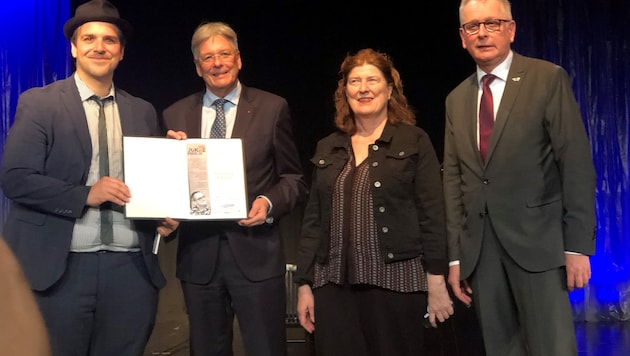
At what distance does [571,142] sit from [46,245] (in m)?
1.66

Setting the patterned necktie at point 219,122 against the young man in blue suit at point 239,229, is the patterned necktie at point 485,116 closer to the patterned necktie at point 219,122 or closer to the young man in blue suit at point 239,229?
the young man in blue suit at point 239,229

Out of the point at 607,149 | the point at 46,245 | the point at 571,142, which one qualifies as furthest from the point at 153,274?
the point at 607,149

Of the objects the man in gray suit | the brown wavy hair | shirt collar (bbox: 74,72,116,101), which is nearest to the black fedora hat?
shirt collar (bbox: 74,72,116,101)

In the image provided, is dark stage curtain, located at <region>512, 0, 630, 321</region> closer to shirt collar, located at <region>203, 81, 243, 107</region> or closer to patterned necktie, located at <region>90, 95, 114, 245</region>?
shirt collar, located at <region>203, 81, 243, 107</region>

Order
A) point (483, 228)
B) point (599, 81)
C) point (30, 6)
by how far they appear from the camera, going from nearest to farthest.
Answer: point (483, 228)
point (30, 6)
point (599, 81)

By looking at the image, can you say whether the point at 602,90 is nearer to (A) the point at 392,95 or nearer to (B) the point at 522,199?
(A) the point at 392,95

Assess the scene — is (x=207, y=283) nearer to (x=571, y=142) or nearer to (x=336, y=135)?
(x=336, y=135)

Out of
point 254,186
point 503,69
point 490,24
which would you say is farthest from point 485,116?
point 254,186

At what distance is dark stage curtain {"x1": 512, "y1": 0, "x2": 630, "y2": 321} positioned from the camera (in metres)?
5.09

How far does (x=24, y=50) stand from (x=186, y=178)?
2689mm

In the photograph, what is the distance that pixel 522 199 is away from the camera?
2109 mm

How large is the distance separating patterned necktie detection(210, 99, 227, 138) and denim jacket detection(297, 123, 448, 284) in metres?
0.37

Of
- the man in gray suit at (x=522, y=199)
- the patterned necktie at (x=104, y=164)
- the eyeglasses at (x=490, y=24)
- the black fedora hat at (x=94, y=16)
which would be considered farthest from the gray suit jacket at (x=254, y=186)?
the eyeglasses at (x=490, y=24)

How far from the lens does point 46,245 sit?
7.24ft
